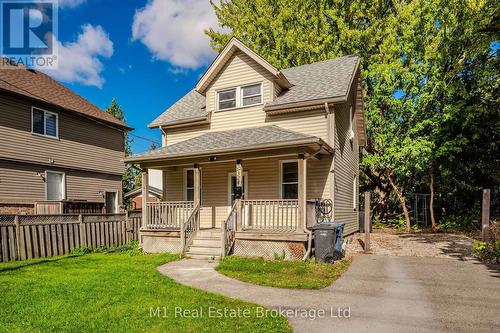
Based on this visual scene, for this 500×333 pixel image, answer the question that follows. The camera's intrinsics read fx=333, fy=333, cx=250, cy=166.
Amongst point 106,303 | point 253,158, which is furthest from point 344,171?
point 106,303

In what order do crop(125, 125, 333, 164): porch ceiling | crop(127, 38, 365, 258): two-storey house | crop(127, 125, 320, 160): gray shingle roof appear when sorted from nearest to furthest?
crop(125, 125, 333, 164): porch ceiling → crop(127, 38, 365, 258): two-storey house → crop(127, 125, 320, 160): gray shingle roof

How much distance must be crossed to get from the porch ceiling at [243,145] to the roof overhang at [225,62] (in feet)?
6.84

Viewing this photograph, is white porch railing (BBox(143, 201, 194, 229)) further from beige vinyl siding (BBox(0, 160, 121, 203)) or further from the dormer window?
beige vinyl siding (BBox(0, 160, 121, 203))

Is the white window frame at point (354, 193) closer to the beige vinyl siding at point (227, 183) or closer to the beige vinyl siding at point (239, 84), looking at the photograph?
the beige vinyl siding at point (227, 183)

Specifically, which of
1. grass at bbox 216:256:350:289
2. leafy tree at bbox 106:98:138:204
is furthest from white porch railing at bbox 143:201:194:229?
leafy tree at bbox 106:98:138:204

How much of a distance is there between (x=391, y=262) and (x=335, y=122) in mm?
5345

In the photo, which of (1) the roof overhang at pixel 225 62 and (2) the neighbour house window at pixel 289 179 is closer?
(2) the neighbour house window at pixel 289 179

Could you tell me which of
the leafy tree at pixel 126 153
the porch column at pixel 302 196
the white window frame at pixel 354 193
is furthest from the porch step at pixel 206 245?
the leafy tree at pixel 126 153

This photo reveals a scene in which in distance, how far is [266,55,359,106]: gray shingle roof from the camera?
1224cm

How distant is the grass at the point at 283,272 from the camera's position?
726 cm

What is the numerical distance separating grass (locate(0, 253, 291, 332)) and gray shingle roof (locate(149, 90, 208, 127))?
7.54 m

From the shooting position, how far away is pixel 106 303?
19.0ft

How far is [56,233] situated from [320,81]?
→ 11.4 metres

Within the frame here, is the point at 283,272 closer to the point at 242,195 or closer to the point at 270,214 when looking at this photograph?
the point at 270,214
